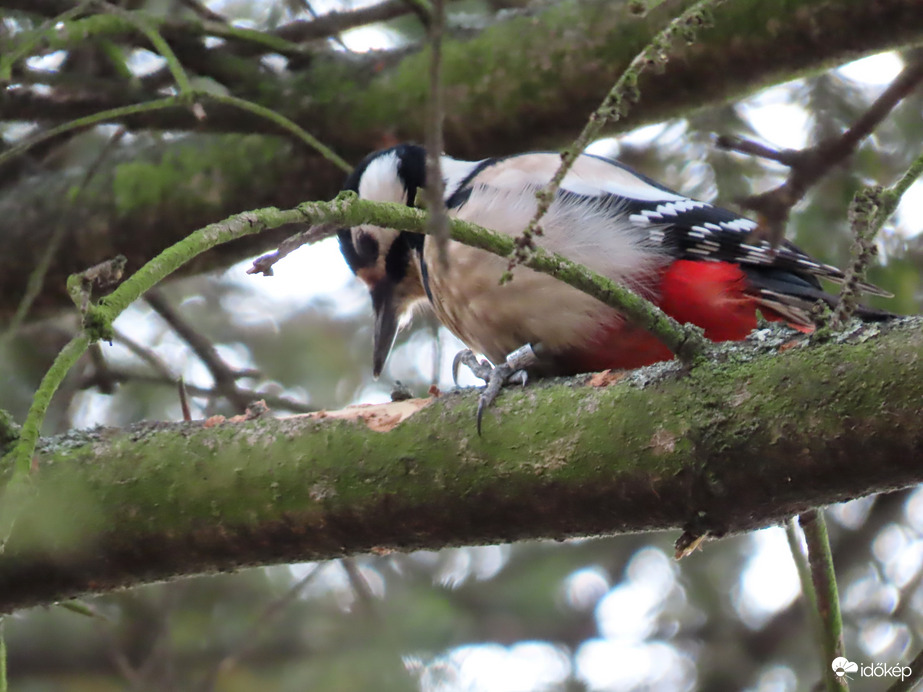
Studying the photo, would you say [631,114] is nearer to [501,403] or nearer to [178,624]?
[501,403]

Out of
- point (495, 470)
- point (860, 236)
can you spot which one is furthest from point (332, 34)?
point (860, 236)

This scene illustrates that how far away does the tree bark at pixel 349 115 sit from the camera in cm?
321

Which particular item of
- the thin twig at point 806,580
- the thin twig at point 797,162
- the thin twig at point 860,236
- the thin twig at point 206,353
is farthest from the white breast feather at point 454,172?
the thin twig at point 797,162

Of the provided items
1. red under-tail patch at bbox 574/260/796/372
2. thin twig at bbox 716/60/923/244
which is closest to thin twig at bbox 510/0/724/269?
thin twig at bbox 716/60/923/244

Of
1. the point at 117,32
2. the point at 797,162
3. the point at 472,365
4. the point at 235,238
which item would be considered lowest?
the point at 797,162

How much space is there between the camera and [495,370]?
232 centimetres

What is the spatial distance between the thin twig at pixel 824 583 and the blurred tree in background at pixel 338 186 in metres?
0.76

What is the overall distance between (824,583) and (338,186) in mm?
2066

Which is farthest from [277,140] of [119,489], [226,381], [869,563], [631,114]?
[869,563]

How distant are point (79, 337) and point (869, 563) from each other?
11.4 ft

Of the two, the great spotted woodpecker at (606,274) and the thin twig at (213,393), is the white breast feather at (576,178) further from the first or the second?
the thin twig at (213,393)

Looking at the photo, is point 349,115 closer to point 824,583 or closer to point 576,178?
point 576,178

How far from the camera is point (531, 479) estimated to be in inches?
75.0

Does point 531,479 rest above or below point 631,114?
below
